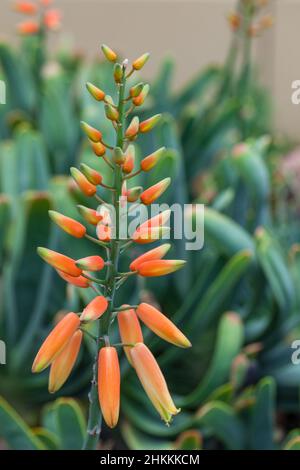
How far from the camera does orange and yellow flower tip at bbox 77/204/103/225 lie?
0.99ft

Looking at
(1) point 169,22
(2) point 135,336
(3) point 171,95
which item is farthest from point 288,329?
(1) point 169,22

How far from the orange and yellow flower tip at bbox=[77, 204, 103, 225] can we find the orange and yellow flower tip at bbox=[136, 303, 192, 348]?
4 centimetres

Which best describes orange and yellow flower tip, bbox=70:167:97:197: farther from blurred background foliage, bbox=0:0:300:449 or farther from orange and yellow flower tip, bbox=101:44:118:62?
blurred background foliage, bbox=0:0:300:449

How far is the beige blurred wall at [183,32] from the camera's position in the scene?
151 centimetres

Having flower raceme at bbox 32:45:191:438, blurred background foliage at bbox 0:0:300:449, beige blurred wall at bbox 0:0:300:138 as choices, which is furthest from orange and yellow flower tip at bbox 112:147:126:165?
beige blurred wall at bbox 0:0:300:138

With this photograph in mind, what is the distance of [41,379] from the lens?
0.82m

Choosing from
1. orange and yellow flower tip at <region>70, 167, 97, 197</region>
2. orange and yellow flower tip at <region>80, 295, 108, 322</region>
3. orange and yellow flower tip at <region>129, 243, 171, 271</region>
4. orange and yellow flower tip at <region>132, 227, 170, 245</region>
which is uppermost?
orange and yellow flower tip at <region>70, 167, 97, 197</region>

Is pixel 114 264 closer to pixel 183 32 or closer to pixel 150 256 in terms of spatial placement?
pixel 150 256

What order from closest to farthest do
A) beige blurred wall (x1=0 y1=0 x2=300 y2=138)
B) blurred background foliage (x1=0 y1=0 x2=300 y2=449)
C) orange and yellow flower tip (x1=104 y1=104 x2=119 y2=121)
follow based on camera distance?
1. orange and yellow flower tip (x1=104 y1=104 x2=119 y2=121)
2. blurred background foliage (x1=0 y1=0 x2=300 y2=449)
3. beige blurred wall (x1=0 y1=0 x2=300 y2=138)

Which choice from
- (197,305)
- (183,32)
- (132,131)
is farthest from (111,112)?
(183,32)

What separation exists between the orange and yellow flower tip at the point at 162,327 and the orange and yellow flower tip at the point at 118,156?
0.06 metres

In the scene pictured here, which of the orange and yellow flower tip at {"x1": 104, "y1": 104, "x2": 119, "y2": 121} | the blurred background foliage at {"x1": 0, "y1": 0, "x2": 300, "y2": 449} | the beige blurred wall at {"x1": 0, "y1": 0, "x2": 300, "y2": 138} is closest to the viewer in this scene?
the orange and yellow flower tip at {"x1": 104, "y1": 104, "x2": 119, "y2": 121}

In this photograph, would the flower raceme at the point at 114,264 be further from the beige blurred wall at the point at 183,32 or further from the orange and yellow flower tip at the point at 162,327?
the beige blurred wall at the point at 183,32

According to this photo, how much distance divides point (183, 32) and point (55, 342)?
5.22ft
